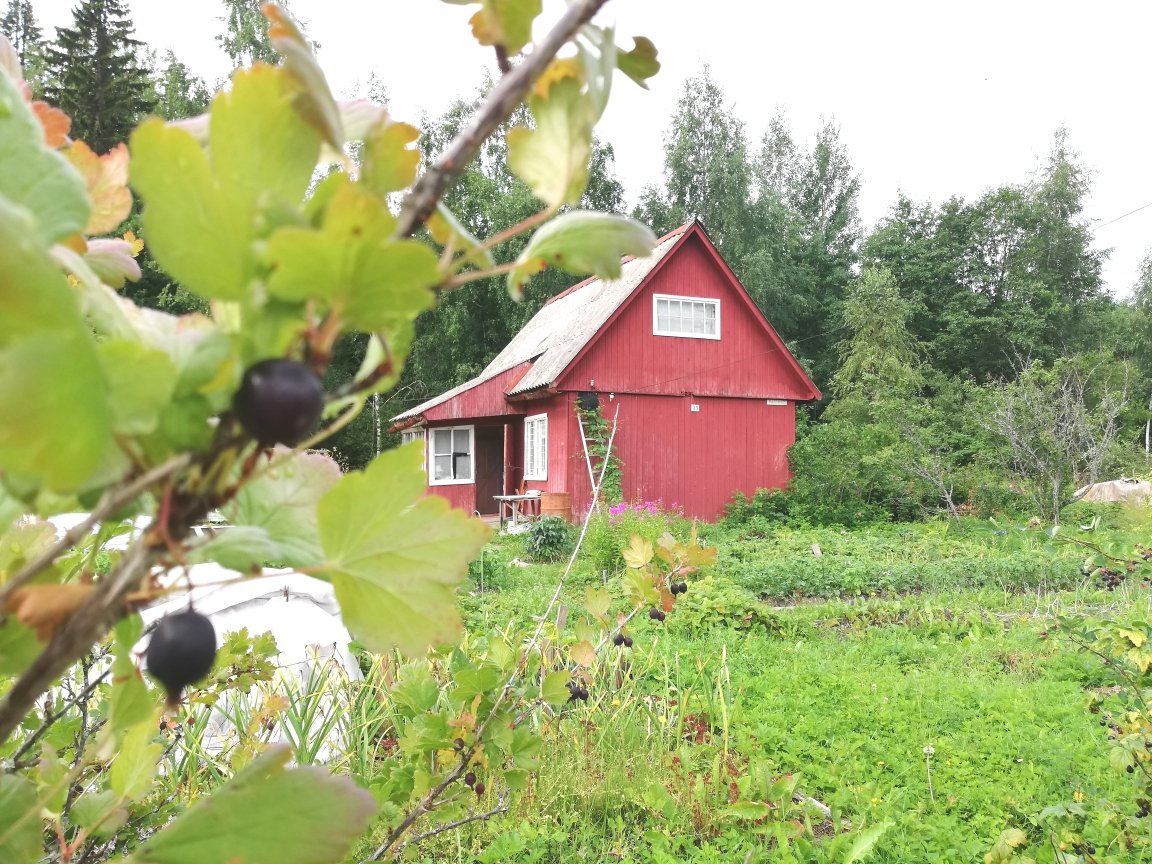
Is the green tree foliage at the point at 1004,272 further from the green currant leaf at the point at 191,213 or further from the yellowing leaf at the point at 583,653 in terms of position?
the green currant leaf at the point at 191,213

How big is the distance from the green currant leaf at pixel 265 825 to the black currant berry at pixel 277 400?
0.19m

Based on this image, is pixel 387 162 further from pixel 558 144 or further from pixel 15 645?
pixel 15 645

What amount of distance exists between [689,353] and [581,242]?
468 inches

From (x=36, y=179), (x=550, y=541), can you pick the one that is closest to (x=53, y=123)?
(x=36, y=179)

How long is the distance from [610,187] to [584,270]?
867 inches

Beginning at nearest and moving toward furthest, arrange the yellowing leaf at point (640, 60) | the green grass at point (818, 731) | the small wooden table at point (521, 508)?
the yellowing leaf at point (640, 60) < the green grass at point (818, 731) < the small wooden table at point (521, 508)

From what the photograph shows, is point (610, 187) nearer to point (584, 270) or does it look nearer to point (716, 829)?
point (716, 829)

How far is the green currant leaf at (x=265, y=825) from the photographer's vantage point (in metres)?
0.34

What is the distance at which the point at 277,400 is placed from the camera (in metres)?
0.25

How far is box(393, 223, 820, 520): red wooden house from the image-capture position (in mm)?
11359

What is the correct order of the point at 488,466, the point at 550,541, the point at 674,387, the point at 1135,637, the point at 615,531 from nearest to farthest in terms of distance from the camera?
the point at 1135,637
the point at 615,531
the point at 550,541
the point at 674,387
the point at 488,466

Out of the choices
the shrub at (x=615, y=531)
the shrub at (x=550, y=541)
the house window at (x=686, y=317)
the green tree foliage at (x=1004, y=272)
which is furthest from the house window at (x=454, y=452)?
the green tree foliage at (x=1004, y=272)

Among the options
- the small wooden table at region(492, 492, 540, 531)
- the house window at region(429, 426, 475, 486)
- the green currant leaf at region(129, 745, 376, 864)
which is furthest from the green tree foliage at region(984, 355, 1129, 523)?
the green currant leaf at region(129, 745, 376, 864)

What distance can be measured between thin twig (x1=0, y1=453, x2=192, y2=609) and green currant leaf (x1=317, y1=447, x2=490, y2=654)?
59 millimetres
